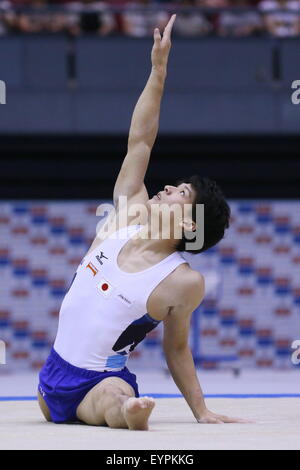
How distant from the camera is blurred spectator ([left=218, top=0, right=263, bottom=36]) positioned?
1028cm

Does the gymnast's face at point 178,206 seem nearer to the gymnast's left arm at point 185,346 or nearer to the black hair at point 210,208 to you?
the black hair at point 210,208

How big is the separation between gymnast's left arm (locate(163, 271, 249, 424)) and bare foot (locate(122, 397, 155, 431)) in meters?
0.47

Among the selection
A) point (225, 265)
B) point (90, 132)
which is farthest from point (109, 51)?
point (225, 265)

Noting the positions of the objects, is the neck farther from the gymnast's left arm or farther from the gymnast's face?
the gymnast's left arm

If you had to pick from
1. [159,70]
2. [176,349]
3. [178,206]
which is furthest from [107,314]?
[159,70]

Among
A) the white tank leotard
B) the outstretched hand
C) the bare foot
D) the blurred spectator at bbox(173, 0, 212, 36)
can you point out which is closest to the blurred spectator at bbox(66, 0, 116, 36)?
the blurred spectator at bbox(173, 0, 212, 36)

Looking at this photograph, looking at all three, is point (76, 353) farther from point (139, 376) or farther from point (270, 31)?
point (270, 31)

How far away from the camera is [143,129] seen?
4.95 m

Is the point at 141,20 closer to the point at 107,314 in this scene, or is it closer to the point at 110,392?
the point at 107,314

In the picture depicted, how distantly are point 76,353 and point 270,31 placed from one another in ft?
20.9

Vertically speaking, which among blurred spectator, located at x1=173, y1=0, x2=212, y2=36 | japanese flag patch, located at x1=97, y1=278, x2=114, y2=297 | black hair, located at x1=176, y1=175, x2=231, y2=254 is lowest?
japanese flag patch, located at x1=97, y1=278, x2=114, y2=297

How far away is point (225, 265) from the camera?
1038 centimetres

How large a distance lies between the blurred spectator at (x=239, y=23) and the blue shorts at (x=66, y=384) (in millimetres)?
6263

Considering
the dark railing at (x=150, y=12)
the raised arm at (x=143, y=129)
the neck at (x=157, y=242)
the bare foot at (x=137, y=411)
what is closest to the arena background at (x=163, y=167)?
the dark railing at (x=150, y=12)
